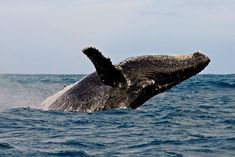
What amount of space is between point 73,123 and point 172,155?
3200 millimetres

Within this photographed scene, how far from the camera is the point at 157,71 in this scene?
11859 millimetres

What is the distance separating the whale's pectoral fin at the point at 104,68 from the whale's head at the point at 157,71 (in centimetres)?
54

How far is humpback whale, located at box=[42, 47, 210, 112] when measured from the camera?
37.7 ft

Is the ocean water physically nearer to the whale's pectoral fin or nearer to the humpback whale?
the humpback whale

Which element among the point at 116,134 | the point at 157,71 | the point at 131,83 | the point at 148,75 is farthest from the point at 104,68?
the point at 116,134

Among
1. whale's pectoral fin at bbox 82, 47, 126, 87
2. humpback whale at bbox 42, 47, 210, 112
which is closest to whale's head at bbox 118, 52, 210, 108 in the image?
humpback whale at bbox 42, 47, 210, 112

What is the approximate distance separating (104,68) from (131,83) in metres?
1.12

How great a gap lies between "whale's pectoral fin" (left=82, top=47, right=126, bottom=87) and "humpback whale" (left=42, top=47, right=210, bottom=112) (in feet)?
0.10

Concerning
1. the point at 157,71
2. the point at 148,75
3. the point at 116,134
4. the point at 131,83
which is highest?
the point at 157,71

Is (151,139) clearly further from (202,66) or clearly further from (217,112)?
(217,112)

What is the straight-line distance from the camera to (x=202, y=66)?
11836mm

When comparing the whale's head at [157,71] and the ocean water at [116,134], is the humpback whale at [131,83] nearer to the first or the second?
the whale's head at [157,71]

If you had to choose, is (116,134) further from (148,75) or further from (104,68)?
(148,75)

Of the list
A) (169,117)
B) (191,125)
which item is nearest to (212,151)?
(191,125)
